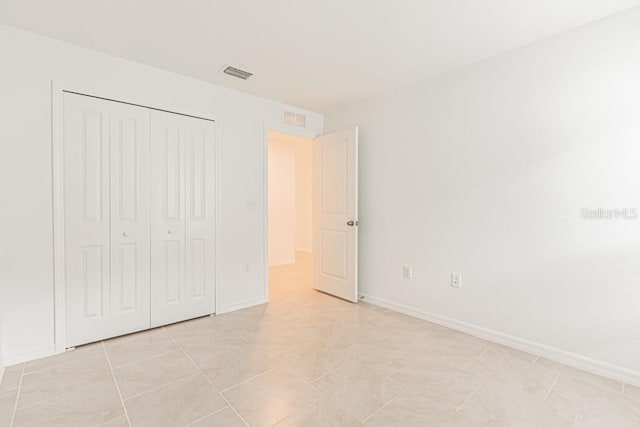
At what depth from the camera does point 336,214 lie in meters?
3.87

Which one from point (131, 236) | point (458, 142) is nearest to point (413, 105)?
point (458, 142)

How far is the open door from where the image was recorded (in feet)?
12.0

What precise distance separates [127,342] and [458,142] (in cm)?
338

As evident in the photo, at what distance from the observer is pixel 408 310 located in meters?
3.28

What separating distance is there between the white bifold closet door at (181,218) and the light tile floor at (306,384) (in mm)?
343

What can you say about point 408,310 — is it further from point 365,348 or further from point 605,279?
point 605,279

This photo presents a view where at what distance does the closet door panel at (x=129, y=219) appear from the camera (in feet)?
8.65

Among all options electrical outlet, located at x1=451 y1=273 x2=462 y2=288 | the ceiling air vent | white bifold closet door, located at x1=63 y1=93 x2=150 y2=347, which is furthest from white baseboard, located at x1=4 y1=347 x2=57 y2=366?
electrical outlet, located at x1=451 y1=273 x2=462 y2=288

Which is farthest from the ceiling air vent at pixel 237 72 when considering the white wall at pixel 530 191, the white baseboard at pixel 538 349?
the white baseboard at pixel 538 349

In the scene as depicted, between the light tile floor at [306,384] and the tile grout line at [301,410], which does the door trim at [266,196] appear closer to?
the light tile floor at [306,384]

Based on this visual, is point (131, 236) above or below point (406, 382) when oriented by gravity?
above

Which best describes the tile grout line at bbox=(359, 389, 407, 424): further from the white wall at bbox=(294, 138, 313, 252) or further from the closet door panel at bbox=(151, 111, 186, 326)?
the white wall at bbox=(294, 138, 313, 252)

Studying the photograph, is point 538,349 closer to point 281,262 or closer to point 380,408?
point 380,408

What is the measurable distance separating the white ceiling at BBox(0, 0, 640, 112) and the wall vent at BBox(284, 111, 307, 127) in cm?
86
